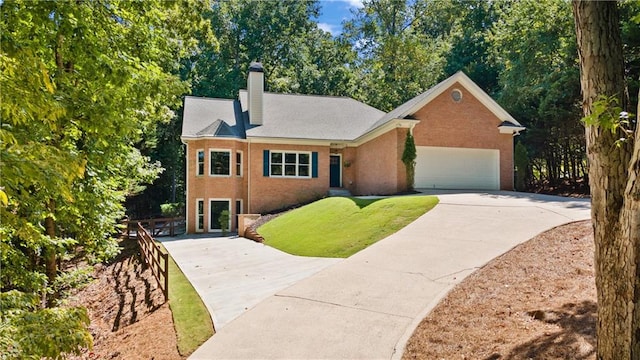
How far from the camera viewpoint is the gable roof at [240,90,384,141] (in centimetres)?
2334

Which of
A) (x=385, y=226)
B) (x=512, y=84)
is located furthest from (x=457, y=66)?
(x=385, y=226)

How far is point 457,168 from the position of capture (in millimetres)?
20875

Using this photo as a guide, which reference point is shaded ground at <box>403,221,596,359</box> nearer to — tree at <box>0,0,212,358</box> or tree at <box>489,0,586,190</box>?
tree at <box>0,0,212,358</box>

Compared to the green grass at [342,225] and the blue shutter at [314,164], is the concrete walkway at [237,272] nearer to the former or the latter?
the green grass at [342,225]

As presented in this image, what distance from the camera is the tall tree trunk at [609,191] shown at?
3.29 meters

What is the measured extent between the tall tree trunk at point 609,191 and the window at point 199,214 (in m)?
20.3

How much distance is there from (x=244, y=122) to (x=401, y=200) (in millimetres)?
12551

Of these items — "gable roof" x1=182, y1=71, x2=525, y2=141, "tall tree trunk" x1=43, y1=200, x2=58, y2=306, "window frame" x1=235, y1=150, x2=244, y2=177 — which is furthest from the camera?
"window frame" x1=235, y1=150, x2=244, y2=177

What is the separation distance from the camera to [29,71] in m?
3.42

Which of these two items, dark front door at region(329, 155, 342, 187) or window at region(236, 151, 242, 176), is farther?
dark front door at region(329, 155, 342, 187)

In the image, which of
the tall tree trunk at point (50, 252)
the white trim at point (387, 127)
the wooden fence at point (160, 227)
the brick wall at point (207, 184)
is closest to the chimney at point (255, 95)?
the brick wall at point (207, 184)

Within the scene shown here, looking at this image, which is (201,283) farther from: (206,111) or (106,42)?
(206,111)

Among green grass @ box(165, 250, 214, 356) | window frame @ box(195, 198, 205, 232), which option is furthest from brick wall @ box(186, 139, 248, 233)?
green grass @ box(165, 250, 214, 356)

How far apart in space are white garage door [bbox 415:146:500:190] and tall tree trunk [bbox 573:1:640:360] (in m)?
16.8
